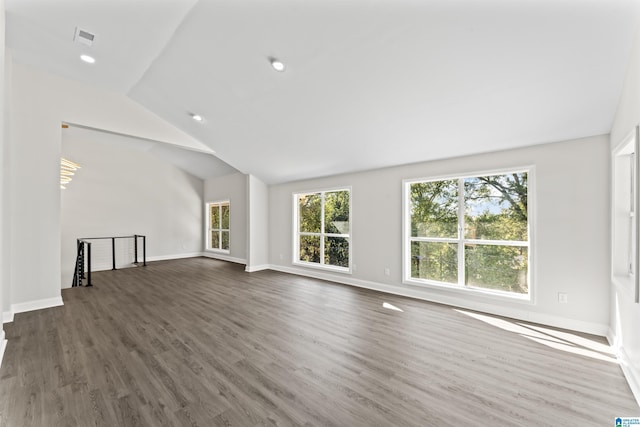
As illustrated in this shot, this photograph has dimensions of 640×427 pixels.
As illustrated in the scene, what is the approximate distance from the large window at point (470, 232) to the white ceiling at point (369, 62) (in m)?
0.56

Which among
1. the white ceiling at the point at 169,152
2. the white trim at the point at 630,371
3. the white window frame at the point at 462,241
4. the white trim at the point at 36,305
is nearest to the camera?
the white trim at the point at 630,371

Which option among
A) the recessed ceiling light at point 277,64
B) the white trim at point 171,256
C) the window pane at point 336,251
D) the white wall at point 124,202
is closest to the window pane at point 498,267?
the window pane at point 336,251

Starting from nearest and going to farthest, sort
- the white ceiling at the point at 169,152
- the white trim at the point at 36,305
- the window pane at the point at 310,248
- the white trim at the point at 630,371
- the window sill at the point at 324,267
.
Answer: the white trim at the point at 630,371, the white trim at the point at 36,305, the window sill at the point at 324,267, the window pane at the point at 310,248, the white ceiling at the point at 169,152

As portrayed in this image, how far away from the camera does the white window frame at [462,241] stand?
332 cm

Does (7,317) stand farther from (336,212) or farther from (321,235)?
(336,212)

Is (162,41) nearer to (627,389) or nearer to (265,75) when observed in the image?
(265,75)

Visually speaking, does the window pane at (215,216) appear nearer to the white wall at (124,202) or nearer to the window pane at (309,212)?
the white wall at (124,202)

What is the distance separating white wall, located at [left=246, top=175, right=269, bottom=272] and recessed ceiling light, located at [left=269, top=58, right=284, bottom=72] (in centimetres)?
373

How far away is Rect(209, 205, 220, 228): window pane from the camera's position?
30.0 ft

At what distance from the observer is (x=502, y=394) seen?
192 centimetres

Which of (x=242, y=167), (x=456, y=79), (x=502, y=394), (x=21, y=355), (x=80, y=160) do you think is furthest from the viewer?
(x=80, y=160)

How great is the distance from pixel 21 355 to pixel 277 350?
7.63ft

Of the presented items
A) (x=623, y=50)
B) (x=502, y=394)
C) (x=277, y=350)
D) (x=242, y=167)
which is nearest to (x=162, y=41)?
(x=242, y=167)

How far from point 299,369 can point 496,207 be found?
3.24m
